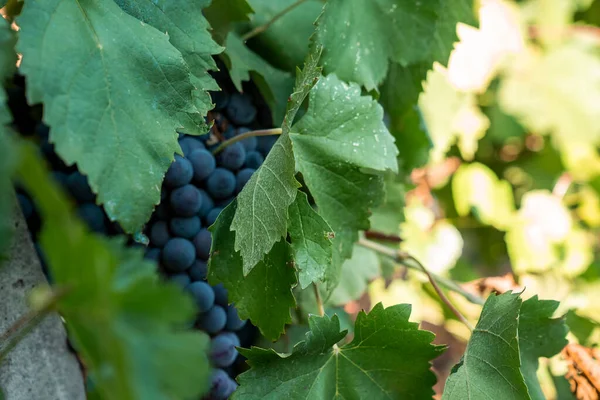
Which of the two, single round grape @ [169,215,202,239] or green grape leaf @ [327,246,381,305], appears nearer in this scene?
single round grape @ [169,215,202,239]

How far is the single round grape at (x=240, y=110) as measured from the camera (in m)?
0.71

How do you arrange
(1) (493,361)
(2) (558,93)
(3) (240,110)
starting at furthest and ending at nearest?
(2) (558,93)
(3) (240,110)
(1) (493,361)

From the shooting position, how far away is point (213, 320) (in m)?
0.65

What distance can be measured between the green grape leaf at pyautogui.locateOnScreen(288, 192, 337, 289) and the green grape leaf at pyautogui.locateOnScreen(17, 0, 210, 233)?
13 centimetres

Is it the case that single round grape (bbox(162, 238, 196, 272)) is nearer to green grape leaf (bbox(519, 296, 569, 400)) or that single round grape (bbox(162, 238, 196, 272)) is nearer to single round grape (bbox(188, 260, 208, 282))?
single round grape (bbox(188, 260, 208, 282))

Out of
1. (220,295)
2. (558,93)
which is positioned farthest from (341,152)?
(558,93)

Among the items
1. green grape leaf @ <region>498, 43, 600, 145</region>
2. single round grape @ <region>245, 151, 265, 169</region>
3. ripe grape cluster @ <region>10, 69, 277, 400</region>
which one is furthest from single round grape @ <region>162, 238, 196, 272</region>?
green grape leaf @ <region>498, 43, 600, 145</region>

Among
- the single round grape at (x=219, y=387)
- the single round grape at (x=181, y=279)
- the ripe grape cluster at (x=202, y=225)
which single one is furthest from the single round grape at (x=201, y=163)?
the single round grape at (x=219, y=387)

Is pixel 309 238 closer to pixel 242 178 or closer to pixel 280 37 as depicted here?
pixel 242 178

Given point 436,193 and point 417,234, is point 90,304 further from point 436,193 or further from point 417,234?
point 436,193

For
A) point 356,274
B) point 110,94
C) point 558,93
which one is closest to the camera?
point 110,94

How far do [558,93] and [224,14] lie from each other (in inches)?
45.5

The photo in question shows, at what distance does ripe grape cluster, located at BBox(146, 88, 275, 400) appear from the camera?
629 mm

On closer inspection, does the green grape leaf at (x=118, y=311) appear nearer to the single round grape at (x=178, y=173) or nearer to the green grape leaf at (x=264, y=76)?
the single round grape at (x=178, y=173)
